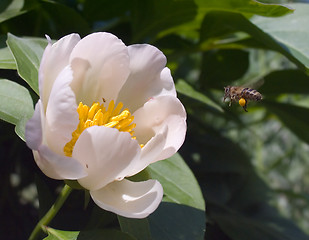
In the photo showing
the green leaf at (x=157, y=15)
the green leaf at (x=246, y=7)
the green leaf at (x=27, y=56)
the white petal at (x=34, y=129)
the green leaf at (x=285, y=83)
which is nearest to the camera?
the white petal at (x=34, y=129)

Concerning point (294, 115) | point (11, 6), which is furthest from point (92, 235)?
point (294, 115)

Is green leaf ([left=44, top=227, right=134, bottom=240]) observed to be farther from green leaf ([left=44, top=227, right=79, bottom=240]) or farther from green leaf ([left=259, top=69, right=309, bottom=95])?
green leaf ([left=259, top=69, right=309, bottom=95])

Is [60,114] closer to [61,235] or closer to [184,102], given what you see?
[61,235]

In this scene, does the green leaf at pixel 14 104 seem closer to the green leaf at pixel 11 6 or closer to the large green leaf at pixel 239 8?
the green leaf at pixel 11 6

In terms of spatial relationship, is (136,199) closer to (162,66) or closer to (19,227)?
(162,66)

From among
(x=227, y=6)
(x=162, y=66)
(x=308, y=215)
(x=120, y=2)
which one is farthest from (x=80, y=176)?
(x=308, y=215)

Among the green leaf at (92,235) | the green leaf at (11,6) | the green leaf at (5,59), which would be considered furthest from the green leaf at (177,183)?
the green leaf at (11,6)
